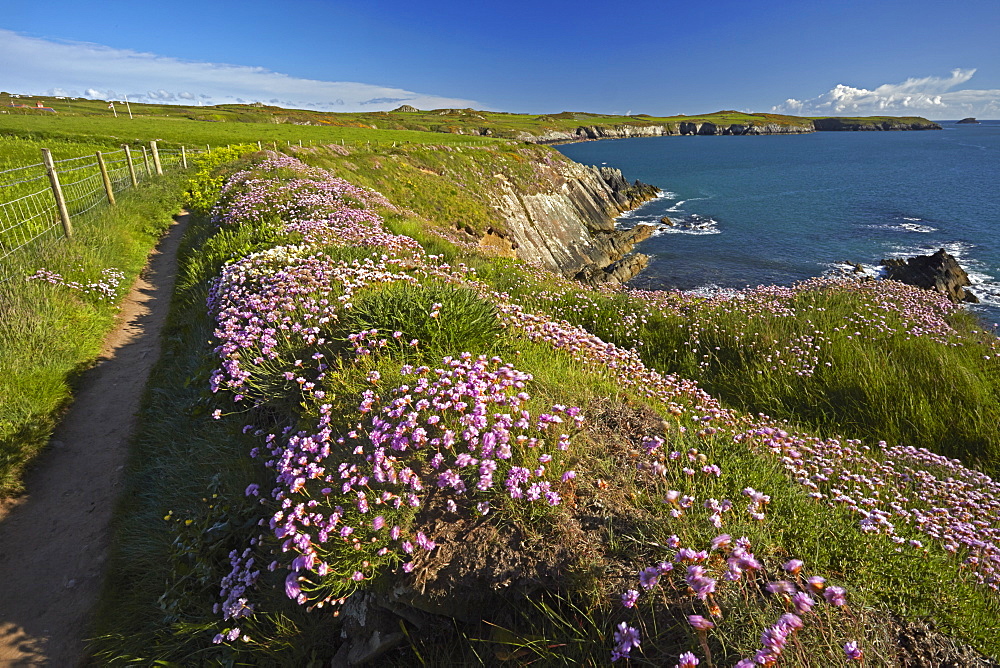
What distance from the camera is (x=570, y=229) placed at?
41.6 meters

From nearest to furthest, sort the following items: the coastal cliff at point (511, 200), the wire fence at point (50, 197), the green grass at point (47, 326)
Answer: the green grass at point (47, 326) < the wire fence at point (50, 197) < the coastal cliff at point (511, 200)

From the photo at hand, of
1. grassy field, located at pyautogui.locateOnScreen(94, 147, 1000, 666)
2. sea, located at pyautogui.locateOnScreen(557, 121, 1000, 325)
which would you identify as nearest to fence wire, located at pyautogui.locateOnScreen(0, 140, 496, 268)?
grassy field, located at pyautogui.locateOnScreen(94, 147, 1000, 666)

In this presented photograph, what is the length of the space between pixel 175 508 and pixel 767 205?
65772 mm

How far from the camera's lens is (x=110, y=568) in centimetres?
466

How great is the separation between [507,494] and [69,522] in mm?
5620

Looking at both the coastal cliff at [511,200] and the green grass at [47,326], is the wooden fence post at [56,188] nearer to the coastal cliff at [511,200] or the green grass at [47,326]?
the green grass at [47,326]

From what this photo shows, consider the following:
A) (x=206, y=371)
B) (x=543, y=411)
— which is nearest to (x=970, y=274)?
(x=543, y=411)

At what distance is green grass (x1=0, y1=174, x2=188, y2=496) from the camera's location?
641 cm

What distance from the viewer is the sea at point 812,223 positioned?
3139cm

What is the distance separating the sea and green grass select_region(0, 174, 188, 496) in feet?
83.3

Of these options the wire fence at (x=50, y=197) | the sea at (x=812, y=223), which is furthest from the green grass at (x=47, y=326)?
the sea at (x=812, y=223)

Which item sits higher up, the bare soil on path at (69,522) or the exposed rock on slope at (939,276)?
the bare soil on path at (69,522)

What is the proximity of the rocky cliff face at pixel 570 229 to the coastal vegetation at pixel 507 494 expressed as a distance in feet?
74.7

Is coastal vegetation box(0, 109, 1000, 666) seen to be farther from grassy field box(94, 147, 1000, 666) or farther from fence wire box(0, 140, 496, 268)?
fence wire box(0, 140, 496, 268)
